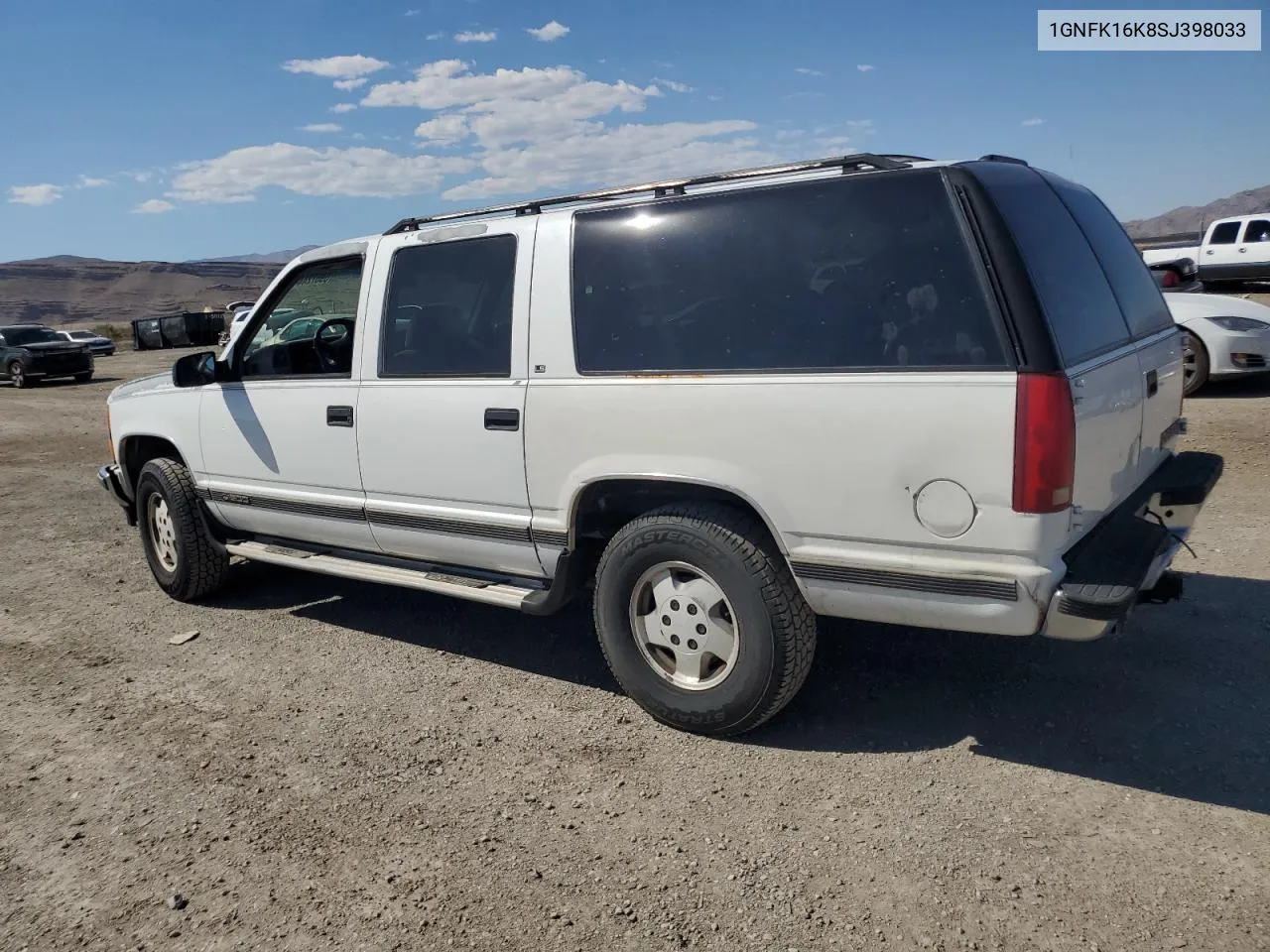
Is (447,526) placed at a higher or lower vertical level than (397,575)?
higher

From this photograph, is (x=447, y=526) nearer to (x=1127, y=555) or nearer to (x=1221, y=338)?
(x=1127, y=555)

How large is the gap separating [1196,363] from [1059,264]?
8279mm

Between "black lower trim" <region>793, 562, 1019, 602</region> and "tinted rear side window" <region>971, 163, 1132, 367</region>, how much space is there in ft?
2.38

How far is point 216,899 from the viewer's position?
9.84 ft

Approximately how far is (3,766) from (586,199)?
3.27 metres

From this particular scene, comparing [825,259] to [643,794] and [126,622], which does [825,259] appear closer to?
[643,794]

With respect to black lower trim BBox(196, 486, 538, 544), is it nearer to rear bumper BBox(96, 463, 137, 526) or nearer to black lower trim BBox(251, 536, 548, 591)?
black lower trim BBox(251, 536, 548, 591)

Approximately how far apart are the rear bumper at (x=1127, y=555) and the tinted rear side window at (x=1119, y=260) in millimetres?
626

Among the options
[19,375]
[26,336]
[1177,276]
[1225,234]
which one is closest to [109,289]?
[26,336]

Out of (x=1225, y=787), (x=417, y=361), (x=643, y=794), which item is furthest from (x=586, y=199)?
(x=1225, y=787)

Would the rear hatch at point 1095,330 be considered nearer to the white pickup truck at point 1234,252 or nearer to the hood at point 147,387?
the hood at point 147,387

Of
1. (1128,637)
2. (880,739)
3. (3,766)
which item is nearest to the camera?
(880,739)

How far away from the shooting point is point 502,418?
13.6ft

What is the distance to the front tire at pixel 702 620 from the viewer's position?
3.55m
